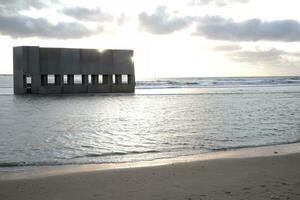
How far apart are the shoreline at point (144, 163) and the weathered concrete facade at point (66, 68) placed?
34.2m

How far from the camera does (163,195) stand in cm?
618

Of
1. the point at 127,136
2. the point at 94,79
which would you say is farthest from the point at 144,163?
the point at 94,79

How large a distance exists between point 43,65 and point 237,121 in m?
29.0

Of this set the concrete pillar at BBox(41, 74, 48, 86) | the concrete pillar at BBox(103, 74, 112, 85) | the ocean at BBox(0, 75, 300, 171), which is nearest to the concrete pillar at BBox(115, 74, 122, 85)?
the concrete pillar at BBox(103, 74, 112, 85)

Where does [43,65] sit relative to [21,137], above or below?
above

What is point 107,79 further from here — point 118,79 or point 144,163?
point 144,163

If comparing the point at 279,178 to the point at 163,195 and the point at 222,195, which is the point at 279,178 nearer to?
the point at 222,195

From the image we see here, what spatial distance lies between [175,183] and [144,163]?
2.50m

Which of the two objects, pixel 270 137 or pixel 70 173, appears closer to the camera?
pixel 70 173

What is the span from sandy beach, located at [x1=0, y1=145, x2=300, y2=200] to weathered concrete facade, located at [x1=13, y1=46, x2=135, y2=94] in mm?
35956

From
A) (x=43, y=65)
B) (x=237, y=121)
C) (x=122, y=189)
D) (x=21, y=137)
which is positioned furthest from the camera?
(x=43, y=65)

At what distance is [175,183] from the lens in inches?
275

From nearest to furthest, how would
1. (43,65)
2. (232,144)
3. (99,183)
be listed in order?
(99,183)
(232,144)
(43,65)

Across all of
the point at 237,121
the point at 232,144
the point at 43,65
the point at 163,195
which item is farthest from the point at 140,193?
the point at 43,65
